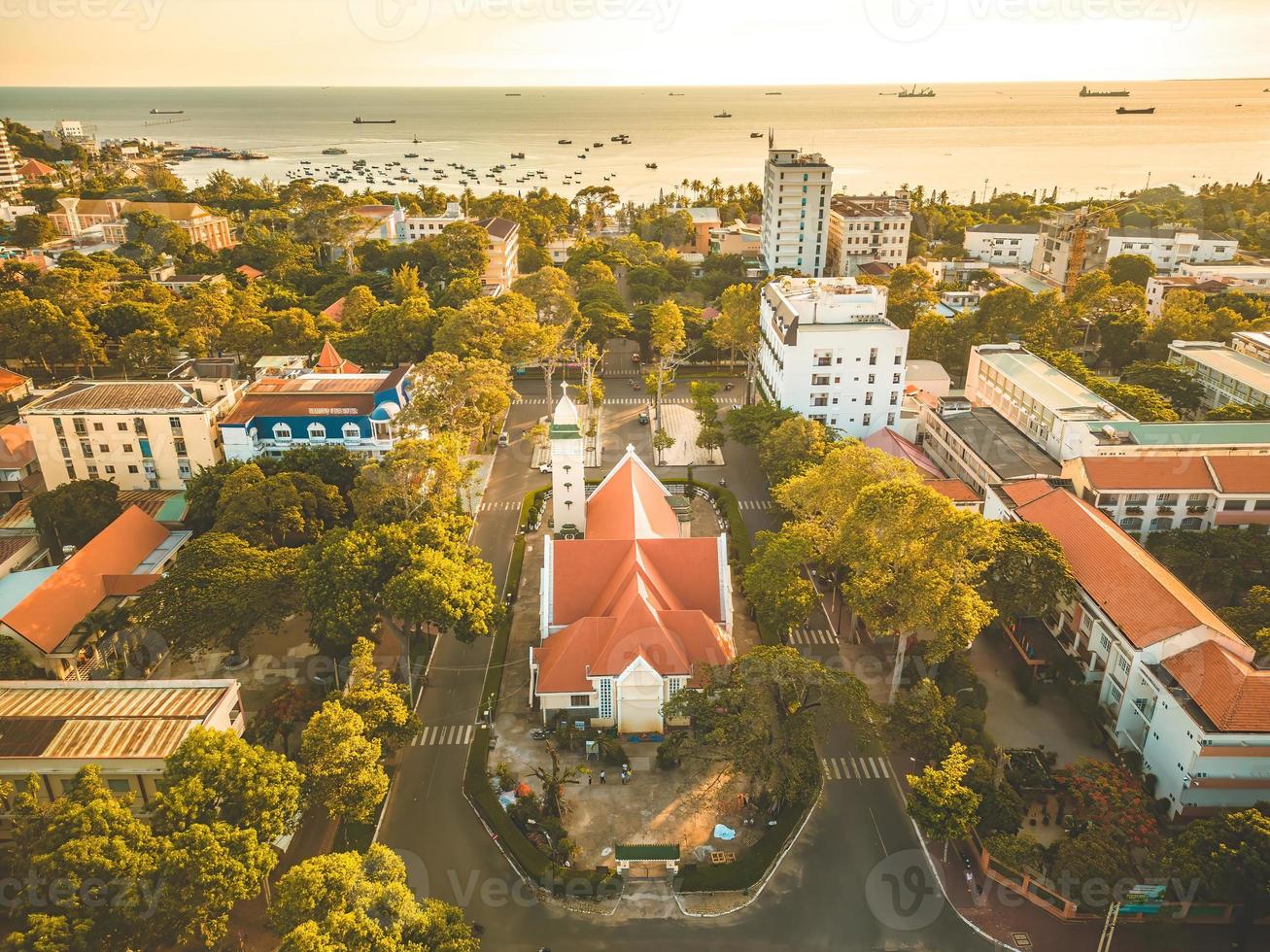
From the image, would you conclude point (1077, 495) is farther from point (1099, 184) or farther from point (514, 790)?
point (1099, 184)

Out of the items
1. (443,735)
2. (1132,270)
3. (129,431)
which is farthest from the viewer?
(1132,270)

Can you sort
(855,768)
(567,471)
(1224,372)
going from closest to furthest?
1. (855,768)
2. (567,471)
3. (1224,372)

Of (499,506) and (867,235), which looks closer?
(499,506)

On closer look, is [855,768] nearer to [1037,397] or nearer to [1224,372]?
[1037,397]

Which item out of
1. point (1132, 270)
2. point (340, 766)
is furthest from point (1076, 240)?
point (340, 766)

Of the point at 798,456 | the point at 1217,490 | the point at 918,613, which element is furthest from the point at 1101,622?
the point at 798,456

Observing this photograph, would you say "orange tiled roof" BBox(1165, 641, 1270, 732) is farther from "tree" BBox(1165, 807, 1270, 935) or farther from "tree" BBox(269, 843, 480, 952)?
"tree" BBox(269, 843, 480, 952)
